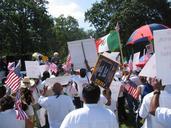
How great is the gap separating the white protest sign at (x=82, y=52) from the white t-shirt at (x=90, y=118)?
402cm

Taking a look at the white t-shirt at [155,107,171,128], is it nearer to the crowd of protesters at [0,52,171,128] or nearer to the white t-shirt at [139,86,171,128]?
the crowd of protesters at [0,52,171,128]

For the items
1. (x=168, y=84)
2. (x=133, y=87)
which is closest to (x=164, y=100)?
(x=168, y=84)

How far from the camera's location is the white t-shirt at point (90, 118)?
621 centimetres

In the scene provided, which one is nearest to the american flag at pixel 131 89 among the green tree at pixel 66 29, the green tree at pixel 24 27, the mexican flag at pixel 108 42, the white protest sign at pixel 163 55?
the mexican flag at pixel 108 42

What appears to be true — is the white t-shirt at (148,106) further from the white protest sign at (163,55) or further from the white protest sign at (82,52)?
the white protest sign at (82,52)

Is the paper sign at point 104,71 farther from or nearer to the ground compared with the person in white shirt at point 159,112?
farther from the ground

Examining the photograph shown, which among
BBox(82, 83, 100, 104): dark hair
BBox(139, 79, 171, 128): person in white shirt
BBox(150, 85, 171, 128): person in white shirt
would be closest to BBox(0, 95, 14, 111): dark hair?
BBox(82, 83, 100, 104): dark hair

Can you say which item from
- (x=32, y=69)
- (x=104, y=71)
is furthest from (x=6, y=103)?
(x=32, y=69)

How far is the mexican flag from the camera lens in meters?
15.5

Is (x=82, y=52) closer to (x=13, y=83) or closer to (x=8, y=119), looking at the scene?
(x=13, y=83)

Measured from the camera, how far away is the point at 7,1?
66.8 m

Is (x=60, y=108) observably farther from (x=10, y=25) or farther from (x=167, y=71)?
(x=10, y=25)

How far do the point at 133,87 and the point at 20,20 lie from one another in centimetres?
5332

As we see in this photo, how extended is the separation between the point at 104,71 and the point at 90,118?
7.68ft
